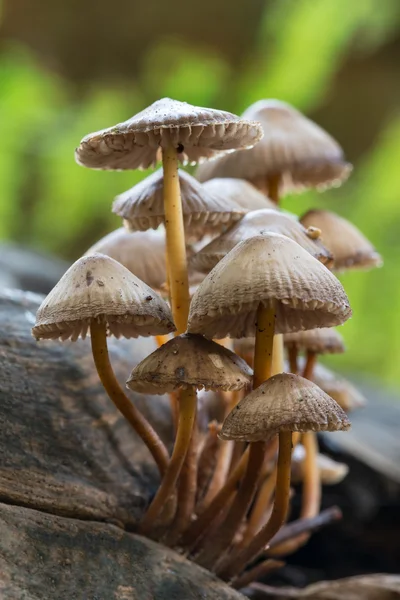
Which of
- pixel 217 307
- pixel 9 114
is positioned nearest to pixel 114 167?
pixel 217 307

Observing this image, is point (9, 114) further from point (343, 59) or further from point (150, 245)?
point (150, 245)

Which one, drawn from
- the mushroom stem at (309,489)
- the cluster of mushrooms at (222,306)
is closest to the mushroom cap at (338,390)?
the cluster of mushrooms at (222,306)

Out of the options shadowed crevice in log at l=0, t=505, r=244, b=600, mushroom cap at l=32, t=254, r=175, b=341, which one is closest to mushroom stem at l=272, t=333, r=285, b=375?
mushroom cap at l=32, t=254, r=175, b=341

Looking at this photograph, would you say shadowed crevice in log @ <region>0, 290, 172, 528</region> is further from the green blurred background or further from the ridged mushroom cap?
the green blurred background

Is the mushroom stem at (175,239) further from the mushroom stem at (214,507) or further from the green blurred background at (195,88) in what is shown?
the green blurred background at (195,88)

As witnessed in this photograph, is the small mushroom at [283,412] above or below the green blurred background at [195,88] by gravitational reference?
below

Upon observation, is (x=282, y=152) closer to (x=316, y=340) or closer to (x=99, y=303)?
(x=316, y=340)
